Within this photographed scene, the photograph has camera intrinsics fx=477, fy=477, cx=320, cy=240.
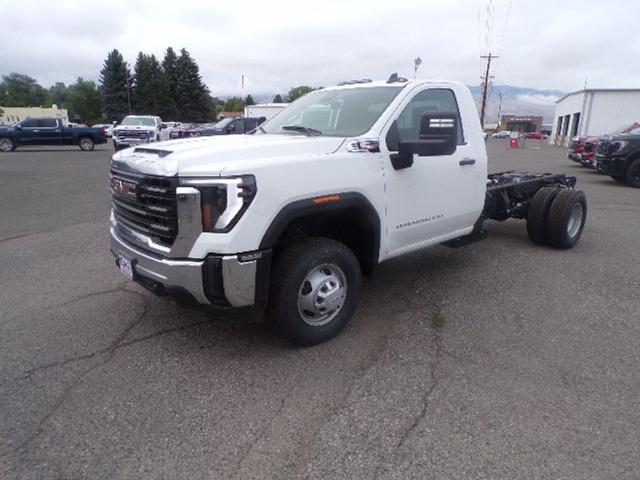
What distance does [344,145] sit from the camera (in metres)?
3.57

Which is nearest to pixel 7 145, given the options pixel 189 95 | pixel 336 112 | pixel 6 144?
pixel 6 144

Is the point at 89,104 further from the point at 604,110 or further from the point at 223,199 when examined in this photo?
the point at 223,199

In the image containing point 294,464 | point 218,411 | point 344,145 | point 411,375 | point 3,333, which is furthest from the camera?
point 3,333

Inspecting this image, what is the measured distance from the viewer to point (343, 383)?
3.16 metres

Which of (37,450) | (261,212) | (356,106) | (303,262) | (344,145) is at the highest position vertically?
(356,106)

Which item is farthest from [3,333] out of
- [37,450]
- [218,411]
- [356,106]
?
[356,106]

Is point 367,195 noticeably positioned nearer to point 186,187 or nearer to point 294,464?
point 186,187

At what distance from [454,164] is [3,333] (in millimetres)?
4113

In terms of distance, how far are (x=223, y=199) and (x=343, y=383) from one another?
1.43 metres

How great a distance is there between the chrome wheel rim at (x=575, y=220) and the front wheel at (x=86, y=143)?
85.1 feet

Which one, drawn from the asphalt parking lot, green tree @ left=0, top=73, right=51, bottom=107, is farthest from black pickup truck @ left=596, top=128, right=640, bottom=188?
green tree @ left=0, top=73, right=51, bottom=107

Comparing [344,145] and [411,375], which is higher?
[344,145]

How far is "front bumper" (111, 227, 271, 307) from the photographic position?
2.95 metres

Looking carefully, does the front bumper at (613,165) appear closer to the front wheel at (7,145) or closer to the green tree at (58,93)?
the front wheel at (7,145)
